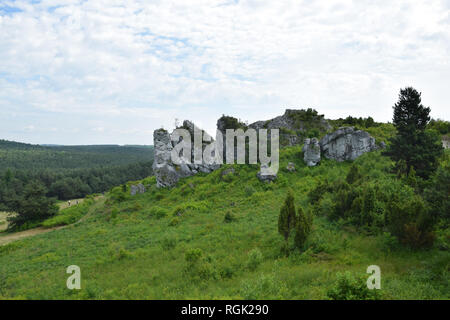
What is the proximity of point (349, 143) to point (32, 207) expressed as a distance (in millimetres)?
42579

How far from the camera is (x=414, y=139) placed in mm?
20328

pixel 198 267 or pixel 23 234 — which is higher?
pixel 198 267

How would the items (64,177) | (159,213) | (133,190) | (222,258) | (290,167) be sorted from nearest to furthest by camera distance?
(222,258)
(159,213)
(290,167)
(133,190)
(64,177)

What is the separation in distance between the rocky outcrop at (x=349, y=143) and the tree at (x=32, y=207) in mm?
39623

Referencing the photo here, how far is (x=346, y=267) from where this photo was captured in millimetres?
10742

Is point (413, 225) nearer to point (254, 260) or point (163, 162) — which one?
point (254, 260)

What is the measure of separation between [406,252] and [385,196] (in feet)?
18.6

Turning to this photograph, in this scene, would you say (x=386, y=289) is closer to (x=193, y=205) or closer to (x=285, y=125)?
(x=193, y=205)

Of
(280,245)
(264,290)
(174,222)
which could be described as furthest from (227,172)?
(264,290)

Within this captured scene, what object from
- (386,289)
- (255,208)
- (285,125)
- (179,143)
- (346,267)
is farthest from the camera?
(285,125)

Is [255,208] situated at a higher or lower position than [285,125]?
lower

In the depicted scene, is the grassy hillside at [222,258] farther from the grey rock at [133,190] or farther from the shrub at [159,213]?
the grey rock at [133,190]

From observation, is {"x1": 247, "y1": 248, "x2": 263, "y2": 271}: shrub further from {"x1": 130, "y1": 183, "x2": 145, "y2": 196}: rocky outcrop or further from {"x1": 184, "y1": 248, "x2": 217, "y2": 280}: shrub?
{"x1": 130, "y1": 183, "x2": 145, "y2": 196}: rocky outcrop
